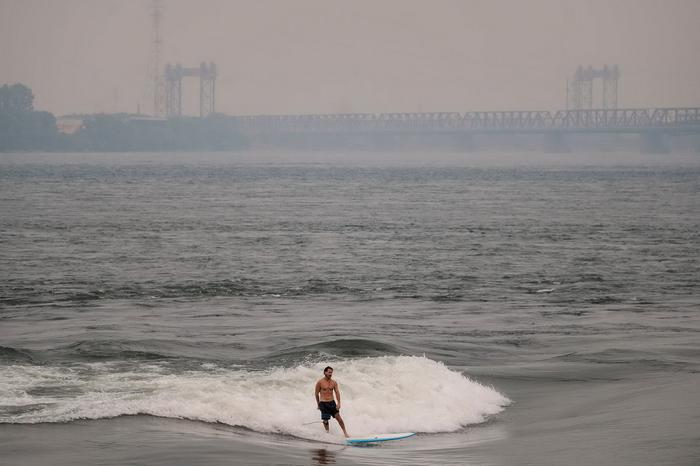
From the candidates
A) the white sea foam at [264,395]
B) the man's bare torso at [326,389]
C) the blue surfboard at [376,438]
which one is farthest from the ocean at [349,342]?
the man's bare torso at [326,389]

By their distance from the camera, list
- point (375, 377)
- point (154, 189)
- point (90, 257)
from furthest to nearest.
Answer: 1. point (154, 189)
2. point (90, 257)
3. point (375, 377)

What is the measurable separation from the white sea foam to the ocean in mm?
70

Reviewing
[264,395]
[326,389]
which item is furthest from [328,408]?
[264,395]

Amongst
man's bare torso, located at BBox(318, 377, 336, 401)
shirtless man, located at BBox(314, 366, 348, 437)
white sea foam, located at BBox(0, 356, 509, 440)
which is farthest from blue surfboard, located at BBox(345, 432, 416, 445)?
man's bare torso, located at BBox(318, 377, 336, 401)

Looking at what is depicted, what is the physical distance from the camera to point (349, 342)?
34.2 m

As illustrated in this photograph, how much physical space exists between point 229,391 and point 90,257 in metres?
31.1

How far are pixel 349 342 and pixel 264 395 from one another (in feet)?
22.6

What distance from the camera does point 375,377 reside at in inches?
1162

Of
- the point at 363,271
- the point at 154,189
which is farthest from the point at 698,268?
the point at 154,189

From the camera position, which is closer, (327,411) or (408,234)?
(327,411)

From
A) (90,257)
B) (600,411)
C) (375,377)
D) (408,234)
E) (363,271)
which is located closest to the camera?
(600,411)

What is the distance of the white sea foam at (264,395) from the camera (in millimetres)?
25938

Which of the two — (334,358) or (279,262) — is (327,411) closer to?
(334,358)

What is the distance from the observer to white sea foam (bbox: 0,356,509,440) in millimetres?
25938
